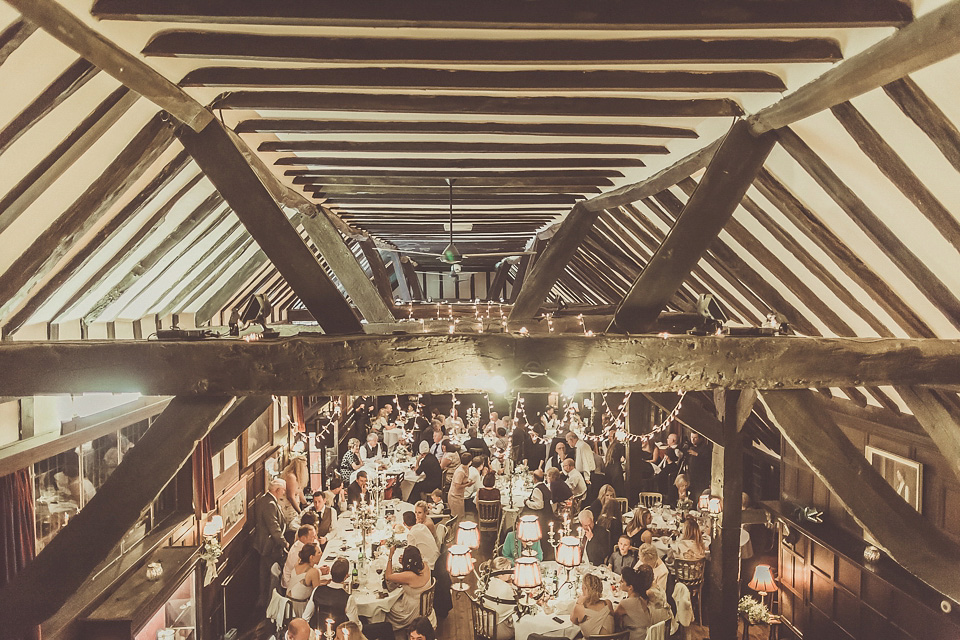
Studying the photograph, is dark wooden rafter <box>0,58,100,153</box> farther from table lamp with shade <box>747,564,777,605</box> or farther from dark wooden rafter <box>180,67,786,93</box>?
table lamp with shade <box>747,564,777,605</box>

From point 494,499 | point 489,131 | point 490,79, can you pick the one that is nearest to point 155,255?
point 489,131

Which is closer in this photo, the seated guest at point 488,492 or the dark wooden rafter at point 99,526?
the dark wooden rafter at point 99,526

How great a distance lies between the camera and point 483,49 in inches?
89.0

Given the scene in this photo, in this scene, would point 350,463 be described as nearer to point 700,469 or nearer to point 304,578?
point 304,578

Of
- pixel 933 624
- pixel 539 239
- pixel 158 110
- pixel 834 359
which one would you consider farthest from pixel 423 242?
pixel 933 624

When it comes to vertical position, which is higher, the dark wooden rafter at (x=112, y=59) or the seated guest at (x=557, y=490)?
the dark wooden rafter at (x=112, y=59)

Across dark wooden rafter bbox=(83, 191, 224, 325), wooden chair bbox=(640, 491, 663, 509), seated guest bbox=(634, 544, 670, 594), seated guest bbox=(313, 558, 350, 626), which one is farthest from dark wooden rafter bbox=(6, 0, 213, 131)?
wooden chair bbox=(640, 491, 663, 509)

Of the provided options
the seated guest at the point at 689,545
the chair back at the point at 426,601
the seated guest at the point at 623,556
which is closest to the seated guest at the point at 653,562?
the seated guest at the point at 623,556

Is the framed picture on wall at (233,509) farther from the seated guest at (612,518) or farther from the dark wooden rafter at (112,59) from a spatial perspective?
the dark wooden rafter at (112,59)

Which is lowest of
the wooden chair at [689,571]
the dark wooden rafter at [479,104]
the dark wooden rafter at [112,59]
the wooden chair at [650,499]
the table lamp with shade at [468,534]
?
the wooden chair at [689,571]

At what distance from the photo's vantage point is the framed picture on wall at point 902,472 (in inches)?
224

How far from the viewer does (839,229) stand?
3.46 meters

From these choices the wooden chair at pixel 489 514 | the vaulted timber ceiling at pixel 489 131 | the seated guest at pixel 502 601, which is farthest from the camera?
the wooden chair at pixel 489 514

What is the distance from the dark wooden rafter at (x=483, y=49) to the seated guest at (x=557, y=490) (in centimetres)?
658
